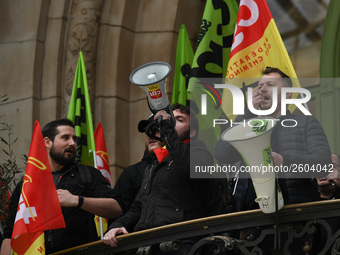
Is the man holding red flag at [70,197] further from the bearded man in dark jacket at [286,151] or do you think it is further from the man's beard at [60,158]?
the bearded man in dark jacket at [286,151]

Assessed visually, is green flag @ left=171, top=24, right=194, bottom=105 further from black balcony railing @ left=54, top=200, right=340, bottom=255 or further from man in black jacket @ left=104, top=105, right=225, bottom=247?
black balcony railing @ left=54, top=200, right=340, bottom=255

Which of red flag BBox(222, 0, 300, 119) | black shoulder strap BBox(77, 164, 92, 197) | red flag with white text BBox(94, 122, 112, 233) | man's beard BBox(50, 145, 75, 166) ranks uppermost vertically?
red flag BBox(222, 0, 300, 119)

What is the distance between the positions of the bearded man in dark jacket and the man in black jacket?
217 millimetres

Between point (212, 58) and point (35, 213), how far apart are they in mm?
2407

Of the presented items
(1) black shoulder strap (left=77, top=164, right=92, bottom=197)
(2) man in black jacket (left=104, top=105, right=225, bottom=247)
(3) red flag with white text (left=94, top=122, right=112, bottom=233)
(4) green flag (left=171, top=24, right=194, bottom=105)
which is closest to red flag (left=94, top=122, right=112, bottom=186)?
(3) red flag with white text (left=94, top=122, right=112, bottom=233)

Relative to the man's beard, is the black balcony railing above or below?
below

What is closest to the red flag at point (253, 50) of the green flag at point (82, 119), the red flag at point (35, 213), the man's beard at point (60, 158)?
the man's beard at point (60, 158)

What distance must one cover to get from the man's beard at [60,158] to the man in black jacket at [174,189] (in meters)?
1.04

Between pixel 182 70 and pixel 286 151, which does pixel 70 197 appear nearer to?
pixel 286 151

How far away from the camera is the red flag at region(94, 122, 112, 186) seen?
29.0 feet

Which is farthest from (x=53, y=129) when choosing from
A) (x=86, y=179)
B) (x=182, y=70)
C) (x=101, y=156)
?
(x=182, y=70)

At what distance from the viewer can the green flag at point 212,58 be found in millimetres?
7953

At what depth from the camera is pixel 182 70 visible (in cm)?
877

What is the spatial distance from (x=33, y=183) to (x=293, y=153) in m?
2.24
